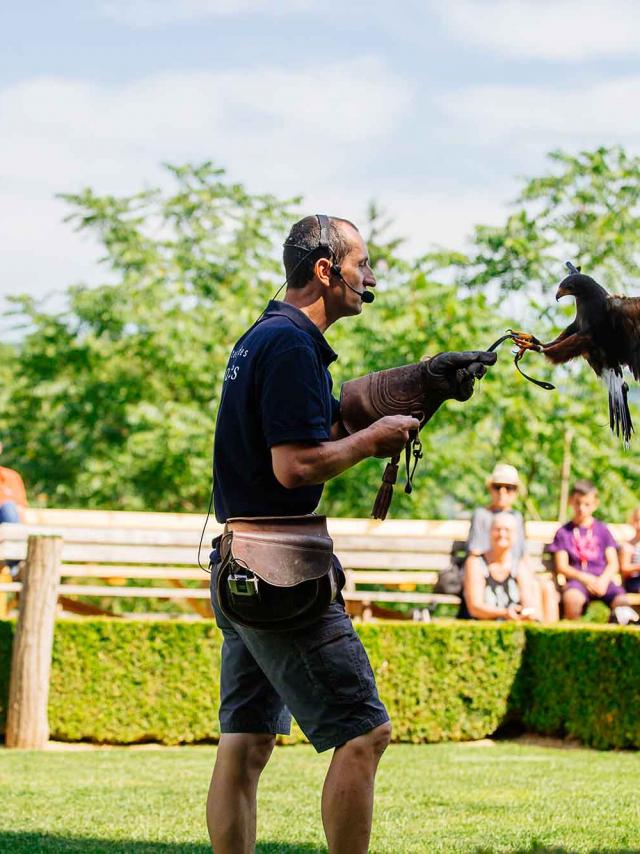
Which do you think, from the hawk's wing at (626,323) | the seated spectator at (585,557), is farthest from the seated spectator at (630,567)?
the hawk's wing at (626,323)

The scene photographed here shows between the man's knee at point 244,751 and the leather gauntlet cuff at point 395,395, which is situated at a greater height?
the leather gauntlet cuff at point 395,395

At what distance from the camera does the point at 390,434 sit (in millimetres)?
3559

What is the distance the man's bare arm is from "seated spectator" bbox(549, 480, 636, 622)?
25.3 feet

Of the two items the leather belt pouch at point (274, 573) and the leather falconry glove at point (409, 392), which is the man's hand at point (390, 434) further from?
the leather belt pouch at point (274, 573)

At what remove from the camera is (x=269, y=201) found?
1998 centimetres

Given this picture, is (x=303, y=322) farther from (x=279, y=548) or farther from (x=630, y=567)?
(x=630, y=567)

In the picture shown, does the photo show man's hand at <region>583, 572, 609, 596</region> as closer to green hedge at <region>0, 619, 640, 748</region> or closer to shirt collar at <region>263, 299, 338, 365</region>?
green hedge at <region>0, 619, 640, 748</region>

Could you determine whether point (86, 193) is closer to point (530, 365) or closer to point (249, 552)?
point (530, 365)

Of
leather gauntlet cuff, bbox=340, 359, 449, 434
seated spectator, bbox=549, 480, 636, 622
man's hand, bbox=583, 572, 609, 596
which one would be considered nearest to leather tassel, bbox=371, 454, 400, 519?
leather gauntlet cuff, bbox=340, 359, 449, 434

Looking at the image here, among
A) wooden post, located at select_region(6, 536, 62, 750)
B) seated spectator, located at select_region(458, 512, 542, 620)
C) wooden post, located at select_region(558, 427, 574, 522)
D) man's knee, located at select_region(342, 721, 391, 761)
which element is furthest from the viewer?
wooden post, located at select_region(558, 427, 574, 522)

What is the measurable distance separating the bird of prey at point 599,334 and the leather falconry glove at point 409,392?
12.5 inches

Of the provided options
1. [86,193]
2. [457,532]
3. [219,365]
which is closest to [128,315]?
[219,365]

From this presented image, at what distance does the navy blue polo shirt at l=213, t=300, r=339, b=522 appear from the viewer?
346 cm

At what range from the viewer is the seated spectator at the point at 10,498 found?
10.9m
